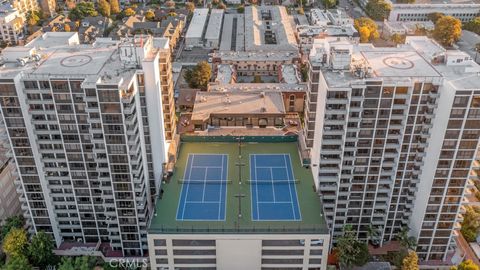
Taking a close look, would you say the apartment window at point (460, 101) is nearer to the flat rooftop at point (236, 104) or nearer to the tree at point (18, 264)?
the flat rooftop at point (236, 104)

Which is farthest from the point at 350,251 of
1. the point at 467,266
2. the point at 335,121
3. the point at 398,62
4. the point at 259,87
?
the point at 259,87

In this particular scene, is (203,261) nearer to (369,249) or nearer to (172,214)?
(172,214)

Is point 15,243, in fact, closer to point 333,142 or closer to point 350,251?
point 333,142

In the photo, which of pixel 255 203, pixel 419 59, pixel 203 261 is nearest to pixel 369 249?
pixel 255 203

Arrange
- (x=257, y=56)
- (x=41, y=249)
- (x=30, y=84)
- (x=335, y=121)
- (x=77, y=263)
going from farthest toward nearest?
(x=257, y=56) < (x=41, y=249) < (x=77, y=263) < (x=335, y=121) < (x=30, y=84)

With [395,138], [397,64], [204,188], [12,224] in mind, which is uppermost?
[397,64]

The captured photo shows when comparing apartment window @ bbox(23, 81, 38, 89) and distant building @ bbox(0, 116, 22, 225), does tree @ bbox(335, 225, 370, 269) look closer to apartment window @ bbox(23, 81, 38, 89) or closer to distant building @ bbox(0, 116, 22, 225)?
apartment window @ bbox(23, 81, 38, 89)
